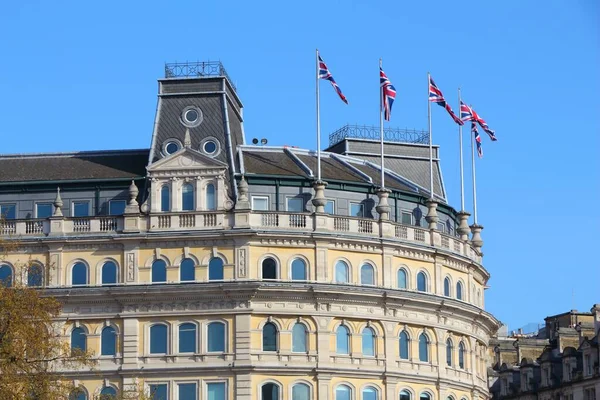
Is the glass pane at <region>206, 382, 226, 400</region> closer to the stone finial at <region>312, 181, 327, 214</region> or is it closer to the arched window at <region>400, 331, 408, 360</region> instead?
the arched window at <region>400, 331, 408, 360</region>

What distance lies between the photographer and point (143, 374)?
10588 centimetres

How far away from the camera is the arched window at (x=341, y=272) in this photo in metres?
108

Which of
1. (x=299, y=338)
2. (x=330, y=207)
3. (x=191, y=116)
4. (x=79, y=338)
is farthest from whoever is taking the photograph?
(x=191, y=116)

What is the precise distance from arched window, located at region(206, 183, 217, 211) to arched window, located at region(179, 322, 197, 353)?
831cm

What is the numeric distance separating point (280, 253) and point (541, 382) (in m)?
45.1

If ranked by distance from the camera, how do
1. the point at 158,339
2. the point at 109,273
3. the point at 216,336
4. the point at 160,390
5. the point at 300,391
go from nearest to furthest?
the point at 160,390, the point at 300,391, the point at 216,336, the point at 158,339, the point at 109,273

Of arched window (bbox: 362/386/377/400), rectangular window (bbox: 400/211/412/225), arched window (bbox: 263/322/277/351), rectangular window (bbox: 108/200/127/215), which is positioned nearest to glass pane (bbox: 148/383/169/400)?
arched window (bbox: 263/322/277/351)

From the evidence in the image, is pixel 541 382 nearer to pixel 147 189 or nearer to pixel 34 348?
pixel 147 189

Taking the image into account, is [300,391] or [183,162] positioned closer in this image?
[300,391]

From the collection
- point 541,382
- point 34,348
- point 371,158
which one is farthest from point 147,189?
point 541,382

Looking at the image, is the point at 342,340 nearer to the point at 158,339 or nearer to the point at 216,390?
the point at 216,390

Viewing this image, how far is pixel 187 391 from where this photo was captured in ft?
347

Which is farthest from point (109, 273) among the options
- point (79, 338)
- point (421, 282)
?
point (421, 282)

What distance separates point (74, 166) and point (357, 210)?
20.9 metres
